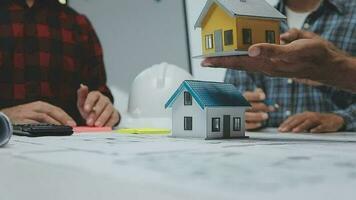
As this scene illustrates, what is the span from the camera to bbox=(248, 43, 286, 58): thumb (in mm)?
624

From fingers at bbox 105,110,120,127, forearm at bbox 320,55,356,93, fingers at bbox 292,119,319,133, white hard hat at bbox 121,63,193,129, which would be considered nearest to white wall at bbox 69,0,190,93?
white hard hat at bbox 121,63,193,129

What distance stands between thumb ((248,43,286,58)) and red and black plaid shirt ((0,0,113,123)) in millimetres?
908

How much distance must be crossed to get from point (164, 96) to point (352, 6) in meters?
0.67

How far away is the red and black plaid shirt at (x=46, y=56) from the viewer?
1.48 metres

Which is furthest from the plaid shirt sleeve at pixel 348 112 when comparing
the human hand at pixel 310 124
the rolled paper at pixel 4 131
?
the rolled paper at pixel 4 131

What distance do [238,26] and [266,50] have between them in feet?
0.31

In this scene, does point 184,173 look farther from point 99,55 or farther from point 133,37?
point 133,37

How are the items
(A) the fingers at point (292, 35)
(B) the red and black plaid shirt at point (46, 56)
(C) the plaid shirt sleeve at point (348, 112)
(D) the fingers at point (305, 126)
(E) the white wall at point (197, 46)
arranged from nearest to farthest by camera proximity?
(A) the fingers at point (292, 35)
(D) the fingers at point (305, 126)
(C) the plaid shirt sleeve at point (348, 112)
(B) the red and black plaid shirt at point (46, 56)
(E) the white wall at point (197, 46)

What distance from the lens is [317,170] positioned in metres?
0.34

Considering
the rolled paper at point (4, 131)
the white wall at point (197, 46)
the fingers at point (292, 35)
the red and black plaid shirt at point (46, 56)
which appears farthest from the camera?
the white wall at point (197, 46)

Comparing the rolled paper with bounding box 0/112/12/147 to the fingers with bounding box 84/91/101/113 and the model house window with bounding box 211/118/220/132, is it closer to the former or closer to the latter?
the model house window with bounding box 211/118/220/132

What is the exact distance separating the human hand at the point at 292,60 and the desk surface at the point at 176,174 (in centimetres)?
20

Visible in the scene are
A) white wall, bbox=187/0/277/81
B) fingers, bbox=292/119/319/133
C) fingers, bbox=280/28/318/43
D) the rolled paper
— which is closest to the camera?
the rolled paper

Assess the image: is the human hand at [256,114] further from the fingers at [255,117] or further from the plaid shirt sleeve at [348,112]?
the plaid shirt sleeve at [348,112]
